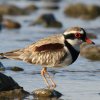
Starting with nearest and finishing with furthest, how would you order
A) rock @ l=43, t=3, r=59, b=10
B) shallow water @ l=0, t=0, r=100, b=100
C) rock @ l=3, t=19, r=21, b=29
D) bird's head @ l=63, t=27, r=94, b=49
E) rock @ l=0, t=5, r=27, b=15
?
shallow water @ l=0, t=0, r=100, b=100 → bird's head @ l=63, t=27, r=94, b=49 → rock @ l=3, t=19, r=21, b=29 → rock @ l=0, t=5, r=27, b=15 → rock @ l=43, t=3, r=59, b=10

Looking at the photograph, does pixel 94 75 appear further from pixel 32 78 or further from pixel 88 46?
pixel 88 46

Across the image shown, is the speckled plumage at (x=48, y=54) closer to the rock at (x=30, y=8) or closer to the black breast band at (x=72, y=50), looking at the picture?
the black breast band at (x=72, y=50)

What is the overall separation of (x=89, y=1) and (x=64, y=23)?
6.94 metres

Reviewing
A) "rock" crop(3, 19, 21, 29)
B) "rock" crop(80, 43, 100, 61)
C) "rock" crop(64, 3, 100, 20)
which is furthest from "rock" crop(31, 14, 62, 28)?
"rock" crop(80, 43, 100, 61)

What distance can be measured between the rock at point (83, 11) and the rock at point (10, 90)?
14389 millimetres

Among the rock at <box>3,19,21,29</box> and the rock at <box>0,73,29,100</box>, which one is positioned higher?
the rock at <box>0,73,29,100</box>

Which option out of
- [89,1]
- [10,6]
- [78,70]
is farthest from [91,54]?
[89,1]

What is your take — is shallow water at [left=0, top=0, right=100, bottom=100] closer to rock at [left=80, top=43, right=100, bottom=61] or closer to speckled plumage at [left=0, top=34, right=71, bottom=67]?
rock at [left=80, top=43, right=100, bottom=61]

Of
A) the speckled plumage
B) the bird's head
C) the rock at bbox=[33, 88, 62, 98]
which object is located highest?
the bird's head

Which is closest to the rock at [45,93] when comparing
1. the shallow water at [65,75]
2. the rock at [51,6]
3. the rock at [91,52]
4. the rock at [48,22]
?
the shallow water at [65,75]

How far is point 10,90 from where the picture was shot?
1166cm

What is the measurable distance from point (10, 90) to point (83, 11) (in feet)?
53.3

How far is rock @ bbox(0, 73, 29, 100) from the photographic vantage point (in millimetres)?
11398

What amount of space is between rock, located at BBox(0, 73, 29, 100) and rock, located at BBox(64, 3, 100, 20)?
14.4 m
